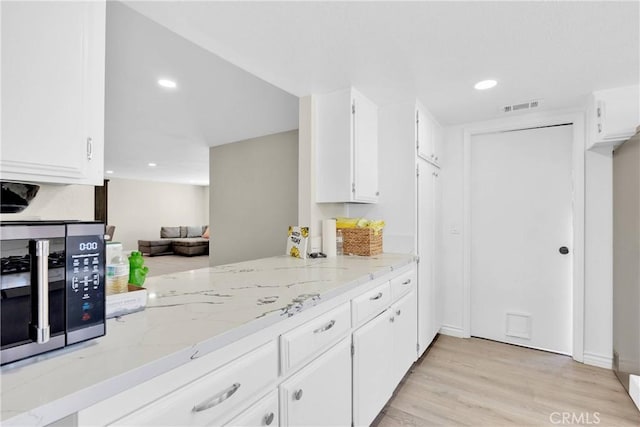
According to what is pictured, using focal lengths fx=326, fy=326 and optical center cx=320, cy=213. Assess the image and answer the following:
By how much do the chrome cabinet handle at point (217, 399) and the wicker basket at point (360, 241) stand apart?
5.34 feet

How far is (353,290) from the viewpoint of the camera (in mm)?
1598

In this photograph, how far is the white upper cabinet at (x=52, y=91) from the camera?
860mm

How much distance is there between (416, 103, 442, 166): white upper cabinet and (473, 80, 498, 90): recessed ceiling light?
461mm

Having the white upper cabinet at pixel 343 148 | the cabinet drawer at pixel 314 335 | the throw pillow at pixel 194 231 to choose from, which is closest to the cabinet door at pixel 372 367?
the cabinet drawer at pixel 314 335

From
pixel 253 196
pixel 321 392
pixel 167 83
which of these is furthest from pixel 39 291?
pixel 253 196

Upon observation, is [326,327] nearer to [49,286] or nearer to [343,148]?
[49,286]

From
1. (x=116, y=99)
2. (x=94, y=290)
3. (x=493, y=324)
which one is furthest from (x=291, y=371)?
(x=116, y=99)

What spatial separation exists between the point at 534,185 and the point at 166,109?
361cm

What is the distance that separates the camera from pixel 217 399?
0.88 metres

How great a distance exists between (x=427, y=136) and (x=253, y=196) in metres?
2.60

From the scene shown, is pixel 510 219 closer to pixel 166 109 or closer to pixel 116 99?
pixel 166 109

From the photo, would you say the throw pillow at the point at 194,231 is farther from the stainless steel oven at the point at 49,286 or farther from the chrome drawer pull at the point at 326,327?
the stainless steel oven at the point at 49,286

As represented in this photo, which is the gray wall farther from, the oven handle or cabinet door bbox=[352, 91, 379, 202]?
the oven handle

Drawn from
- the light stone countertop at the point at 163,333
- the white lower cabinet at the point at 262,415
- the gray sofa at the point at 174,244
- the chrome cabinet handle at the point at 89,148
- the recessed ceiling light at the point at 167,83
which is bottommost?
the gray sofa at the point at 174,244
